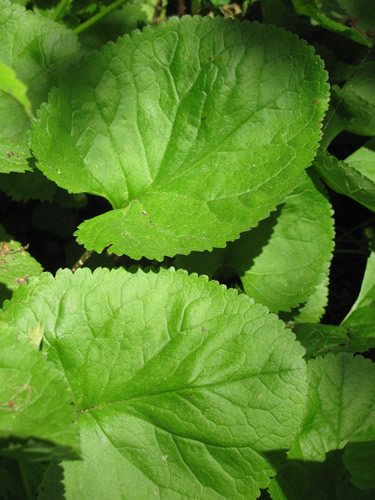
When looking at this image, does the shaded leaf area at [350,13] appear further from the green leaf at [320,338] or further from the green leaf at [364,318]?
the green leaf at [320,338]

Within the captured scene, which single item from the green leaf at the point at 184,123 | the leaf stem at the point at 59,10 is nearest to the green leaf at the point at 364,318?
the green leaf at the point at 184,123

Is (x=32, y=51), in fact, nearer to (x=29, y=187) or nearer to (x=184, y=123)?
(x=29, y=187)

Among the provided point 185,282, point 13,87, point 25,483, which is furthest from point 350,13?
point 25,483

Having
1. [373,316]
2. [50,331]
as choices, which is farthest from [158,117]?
[373,316]

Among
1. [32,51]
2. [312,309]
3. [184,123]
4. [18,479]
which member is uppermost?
[32,51]

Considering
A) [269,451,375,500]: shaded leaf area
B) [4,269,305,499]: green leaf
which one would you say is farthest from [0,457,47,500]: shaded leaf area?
[269,451,375,500]: shaded leaf area

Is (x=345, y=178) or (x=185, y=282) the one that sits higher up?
(x=345, y=178)
